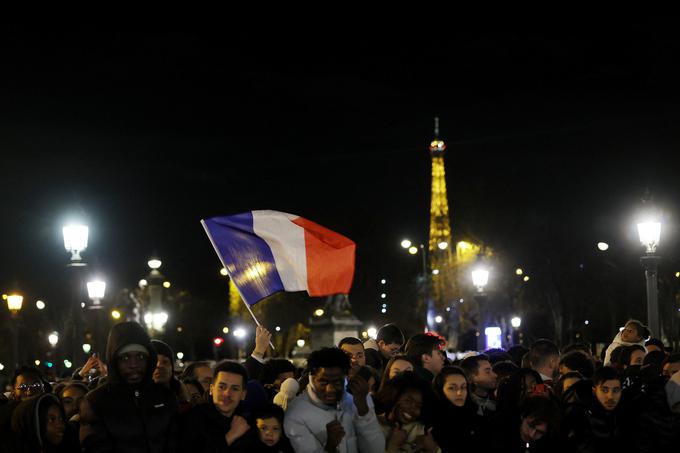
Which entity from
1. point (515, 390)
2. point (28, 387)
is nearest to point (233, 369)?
point (515, 390)

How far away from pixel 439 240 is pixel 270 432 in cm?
14584

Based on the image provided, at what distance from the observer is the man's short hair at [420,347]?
11.7 metres

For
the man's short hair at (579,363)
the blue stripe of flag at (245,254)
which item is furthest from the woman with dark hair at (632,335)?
the blue stripe of flag at (245,254)

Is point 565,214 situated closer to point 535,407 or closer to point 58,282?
point 58,282

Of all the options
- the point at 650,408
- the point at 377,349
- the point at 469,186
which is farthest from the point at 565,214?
the point at 650,408

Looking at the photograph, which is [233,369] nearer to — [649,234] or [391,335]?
[391,335]

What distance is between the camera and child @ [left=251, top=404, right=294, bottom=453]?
28.4 feet

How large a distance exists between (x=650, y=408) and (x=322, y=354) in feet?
10.9

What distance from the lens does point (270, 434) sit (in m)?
8.66

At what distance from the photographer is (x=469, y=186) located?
64.1 meters

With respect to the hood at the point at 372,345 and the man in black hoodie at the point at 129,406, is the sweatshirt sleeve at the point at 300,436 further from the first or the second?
the hood at the point at 372,345

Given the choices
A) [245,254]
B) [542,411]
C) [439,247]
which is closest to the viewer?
[542,411]

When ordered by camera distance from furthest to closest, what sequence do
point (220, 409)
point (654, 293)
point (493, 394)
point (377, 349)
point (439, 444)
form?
point (654, 293), point (377, 349), point (493, 394), point (439, 444), point (220, 409)

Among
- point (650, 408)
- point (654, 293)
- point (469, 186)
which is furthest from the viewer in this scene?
point (469, 186)
